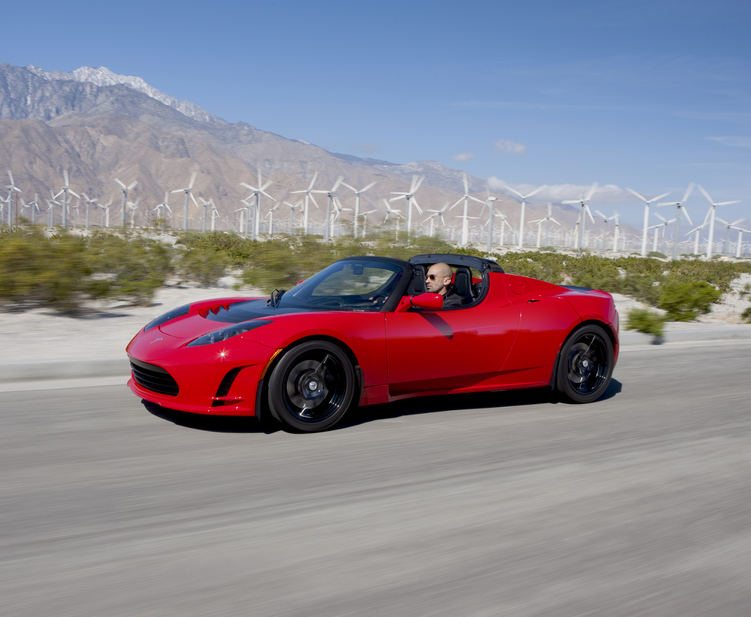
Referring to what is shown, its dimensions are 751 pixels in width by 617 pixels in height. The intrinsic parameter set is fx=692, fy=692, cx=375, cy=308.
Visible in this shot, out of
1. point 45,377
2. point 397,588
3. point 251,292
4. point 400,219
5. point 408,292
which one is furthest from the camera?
point 400,219

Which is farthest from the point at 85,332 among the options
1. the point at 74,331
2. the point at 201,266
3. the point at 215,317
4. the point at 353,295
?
the point at 201,266

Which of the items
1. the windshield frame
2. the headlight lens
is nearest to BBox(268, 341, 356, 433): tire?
the windshield frame

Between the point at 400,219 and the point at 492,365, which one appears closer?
the point at 492,365

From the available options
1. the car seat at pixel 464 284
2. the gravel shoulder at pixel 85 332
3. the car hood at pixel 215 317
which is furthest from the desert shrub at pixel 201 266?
the car seat at pixel 464 284

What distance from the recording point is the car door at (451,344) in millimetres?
5035

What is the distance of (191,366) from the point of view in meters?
4.40

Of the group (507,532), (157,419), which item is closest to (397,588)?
(507,532)

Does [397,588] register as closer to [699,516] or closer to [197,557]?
[197,557]

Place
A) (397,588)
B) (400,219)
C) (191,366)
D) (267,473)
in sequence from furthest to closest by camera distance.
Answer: (400,219) < (191,366) < (267,473) < (397,588)

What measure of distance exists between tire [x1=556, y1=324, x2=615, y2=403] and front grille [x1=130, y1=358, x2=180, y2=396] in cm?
325

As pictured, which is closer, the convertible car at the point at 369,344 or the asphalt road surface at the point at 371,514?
the asphalt road surface at the point at 371,514

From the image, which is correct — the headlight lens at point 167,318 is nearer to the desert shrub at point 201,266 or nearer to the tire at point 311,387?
the tire at point 311,387

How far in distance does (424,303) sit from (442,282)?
96cm

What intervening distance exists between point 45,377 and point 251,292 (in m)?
6.48
